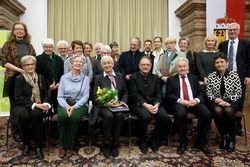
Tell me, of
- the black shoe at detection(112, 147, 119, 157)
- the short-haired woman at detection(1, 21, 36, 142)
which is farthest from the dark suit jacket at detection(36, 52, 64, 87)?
the black shoe at detection(112, 147, 119, 157)

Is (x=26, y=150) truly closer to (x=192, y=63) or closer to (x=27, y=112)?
(x=27, y=112)

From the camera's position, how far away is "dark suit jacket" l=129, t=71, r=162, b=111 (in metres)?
2.81

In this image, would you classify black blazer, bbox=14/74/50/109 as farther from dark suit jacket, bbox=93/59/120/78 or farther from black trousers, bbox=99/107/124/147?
dark suit jacket, bbox=93/59/120/78

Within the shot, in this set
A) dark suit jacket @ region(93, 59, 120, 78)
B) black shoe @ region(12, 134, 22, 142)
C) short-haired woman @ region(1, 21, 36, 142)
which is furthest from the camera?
dark suit jacket @ region(93, 59, 120, 78)

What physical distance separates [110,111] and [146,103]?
0.57 meters

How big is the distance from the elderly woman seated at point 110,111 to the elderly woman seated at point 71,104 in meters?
0.19

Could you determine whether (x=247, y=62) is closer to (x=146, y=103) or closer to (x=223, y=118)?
(x=223, y=118)

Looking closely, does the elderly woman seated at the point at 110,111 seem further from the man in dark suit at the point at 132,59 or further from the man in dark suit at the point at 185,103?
the man in dark suit at the point at 185,103

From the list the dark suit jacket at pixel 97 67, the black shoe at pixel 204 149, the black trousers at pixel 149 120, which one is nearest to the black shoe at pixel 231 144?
the black shoe at pixel 204 149

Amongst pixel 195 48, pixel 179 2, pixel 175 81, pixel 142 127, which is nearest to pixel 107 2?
pixel 179 2

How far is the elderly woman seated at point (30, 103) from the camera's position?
7.86 feet

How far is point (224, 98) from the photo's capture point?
2768 mm

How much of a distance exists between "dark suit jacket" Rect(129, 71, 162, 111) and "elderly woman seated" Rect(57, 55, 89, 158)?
73cm

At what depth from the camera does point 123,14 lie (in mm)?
6074
